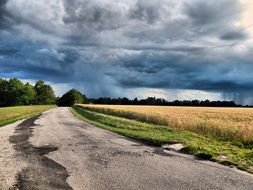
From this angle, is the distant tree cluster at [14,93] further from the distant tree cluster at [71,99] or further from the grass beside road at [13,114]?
the grass beside road at [13,114]

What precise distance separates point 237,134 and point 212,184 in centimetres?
1048

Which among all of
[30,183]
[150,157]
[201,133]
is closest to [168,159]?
[150,157]

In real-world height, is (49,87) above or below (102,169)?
above

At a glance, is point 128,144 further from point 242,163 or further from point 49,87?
point 49,87

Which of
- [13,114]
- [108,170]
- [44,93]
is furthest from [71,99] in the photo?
[108,170]

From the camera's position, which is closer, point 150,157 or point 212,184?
point 212,184

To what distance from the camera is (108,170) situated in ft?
34.0

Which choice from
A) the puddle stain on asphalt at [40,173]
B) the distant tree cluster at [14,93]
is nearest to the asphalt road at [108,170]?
the puddle stain on asphalt at [40,173]

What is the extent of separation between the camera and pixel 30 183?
29.0 feet

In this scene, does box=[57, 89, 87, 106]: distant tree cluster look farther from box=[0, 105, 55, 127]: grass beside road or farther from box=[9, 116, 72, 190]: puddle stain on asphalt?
box=[9, 116, 72, 190]: puddle stain on asphalt

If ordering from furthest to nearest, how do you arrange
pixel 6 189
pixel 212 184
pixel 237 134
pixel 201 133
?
1. pixel 201 133
2. pixel 237 134
3. pixel 212 184
4. pixel 6 189

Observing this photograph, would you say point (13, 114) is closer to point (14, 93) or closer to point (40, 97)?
point (14, 93)

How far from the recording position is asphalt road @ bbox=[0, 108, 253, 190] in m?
8.76

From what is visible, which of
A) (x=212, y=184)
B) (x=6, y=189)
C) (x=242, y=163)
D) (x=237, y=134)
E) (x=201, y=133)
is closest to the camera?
(x=6, y=189)
